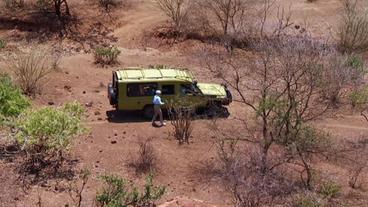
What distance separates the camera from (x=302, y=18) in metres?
34.7

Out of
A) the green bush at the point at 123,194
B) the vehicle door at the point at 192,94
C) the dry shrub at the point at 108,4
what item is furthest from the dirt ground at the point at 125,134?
the dry shrub at the point at 108,4

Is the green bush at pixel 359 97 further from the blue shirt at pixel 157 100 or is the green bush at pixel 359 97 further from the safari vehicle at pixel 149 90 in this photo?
the blue shirt at pixel 157 100

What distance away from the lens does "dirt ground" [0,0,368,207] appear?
16625 mm

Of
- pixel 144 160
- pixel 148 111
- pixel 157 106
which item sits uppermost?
pixel 157 106

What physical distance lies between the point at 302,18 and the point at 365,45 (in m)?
5.10

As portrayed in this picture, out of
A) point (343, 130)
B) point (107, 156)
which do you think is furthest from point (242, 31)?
point (107, 156)

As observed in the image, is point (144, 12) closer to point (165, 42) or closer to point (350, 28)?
point (165, 42)

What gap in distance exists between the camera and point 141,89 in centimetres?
2148

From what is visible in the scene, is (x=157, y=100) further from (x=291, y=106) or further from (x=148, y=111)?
(x=291, y=106)

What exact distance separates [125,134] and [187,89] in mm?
2875

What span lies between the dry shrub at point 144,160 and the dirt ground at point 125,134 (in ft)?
0.68

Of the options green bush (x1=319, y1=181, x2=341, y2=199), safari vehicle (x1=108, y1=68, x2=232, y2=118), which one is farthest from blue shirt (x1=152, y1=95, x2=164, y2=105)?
green bush (x1=319, y1=181, x2=341, y2=199)

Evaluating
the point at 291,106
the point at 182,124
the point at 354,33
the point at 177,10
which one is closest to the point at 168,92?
the point at 182,124

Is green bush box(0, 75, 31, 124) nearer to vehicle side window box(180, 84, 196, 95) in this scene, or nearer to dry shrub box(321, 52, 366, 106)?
vehicle side window box(180, 84, 196, 95)
